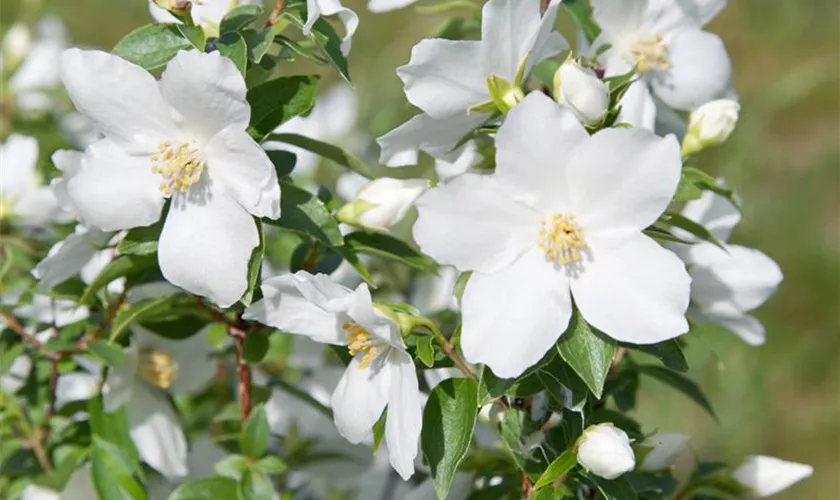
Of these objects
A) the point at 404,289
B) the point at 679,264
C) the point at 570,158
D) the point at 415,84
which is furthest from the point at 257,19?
the point at 404,289

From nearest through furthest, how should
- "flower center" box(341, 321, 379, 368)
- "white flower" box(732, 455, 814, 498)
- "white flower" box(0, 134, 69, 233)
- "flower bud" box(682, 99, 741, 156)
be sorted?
1. "flower center" box(341, 321, 379, 368)
2. "flower bud" box(682, 99, 741, 156)
3. "white flower" box(732, 455, 814, 498)
4. "white flower" box(0, 134, 69, 233)

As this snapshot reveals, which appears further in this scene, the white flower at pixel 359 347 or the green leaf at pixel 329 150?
the green leaf at pixel 329 150

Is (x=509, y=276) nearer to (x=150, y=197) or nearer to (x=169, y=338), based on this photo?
(x=150, y=197)

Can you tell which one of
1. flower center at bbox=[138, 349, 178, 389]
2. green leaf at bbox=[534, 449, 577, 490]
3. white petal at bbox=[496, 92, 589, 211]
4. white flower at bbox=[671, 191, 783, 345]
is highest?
white petal at bbox=[496, 92, 589, 211]

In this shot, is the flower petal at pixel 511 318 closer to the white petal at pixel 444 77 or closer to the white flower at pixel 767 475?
the white petal at pixel 444 77

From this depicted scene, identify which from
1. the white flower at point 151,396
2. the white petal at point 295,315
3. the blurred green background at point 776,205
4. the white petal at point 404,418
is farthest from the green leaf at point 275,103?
the blurred green background at point 776,205

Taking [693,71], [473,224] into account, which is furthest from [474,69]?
[693,71]

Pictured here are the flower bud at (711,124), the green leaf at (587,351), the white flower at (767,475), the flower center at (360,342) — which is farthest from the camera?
the white flower at (767,475)

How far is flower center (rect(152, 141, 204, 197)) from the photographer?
1.09 m

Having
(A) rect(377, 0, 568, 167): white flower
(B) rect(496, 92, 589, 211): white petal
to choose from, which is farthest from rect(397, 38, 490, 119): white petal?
(B) rect(496, 92, 589, 211): white petal

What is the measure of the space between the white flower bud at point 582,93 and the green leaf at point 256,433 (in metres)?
0.50

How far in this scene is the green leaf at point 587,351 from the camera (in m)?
0.99

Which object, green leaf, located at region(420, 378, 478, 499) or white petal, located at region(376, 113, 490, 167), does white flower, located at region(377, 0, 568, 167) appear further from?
green leaf, located at region(420, 378, 478, 499)

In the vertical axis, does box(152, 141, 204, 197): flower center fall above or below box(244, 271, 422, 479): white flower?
above
